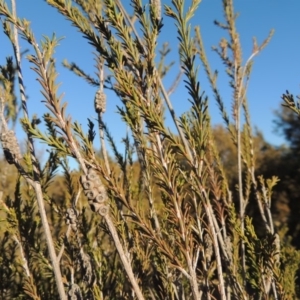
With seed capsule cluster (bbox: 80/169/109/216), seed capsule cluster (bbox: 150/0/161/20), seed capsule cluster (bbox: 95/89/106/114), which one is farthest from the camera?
seed capsule cluster (bbox: 95/89/106/114)

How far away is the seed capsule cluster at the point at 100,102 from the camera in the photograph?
114cm

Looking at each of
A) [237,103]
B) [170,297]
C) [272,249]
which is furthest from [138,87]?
[237,103]

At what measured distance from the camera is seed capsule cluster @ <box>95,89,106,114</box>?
114cm

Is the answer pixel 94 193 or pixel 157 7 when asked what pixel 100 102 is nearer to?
pixel 157 7

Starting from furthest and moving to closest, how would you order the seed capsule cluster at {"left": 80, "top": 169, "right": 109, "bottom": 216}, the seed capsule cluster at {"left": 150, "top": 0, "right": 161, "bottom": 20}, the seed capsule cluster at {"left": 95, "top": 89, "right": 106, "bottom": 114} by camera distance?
1. the seed capsule cluster at {"left": 95, "top": 89, "right": 106, "bottom": 114}
2. the seed capsule cluster at {"left": 150, "top": 0, "right": 161, "bottom": 20}
3. the seed capsule cluster at {"left": 80, "top": 169, "right": 109, "bottom": 216}

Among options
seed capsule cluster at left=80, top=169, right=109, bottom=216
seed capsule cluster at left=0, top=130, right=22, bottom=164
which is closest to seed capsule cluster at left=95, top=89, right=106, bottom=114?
seed capsule cluster at left=0, top=130, right=22, bottom=164

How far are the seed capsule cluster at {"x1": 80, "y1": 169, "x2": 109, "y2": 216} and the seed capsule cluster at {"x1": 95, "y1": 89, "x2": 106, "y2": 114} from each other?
387 mm

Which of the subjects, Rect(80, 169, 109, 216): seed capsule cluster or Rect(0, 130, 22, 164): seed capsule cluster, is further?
Rect(0, 130, 22, 164): seed capsule cluster

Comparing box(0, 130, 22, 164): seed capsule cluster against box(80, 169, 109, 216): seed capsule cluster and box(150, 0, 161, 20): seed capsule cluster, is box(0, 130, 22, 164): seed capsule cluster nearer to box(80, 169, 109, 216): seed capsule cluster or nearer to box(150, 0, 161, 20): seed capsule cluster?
box(80, 169, 109, 216): seed capsule cluster

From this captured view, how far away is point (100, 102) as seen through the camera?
1.14 metres

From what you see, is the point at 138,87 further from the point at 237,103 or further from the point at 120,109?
the point at 237,103

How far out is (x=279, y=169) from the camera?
9.44 metres

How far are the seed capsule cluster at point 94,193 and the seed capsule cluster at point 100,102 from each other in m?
0.39

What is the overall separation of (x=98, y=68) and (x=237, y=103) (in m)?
0.76
